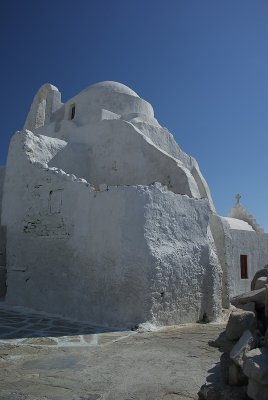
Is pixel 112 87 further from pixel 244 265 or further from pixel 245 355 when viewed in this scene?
pixel 245 355

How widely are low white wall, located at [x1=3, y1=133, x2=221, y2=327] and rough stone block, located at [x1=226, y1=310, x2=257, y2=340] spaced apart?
12.2 ft

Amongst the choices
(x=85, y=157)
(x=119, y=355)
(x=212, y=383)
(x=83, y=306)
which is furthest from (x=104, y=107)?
(x=212, y=383)

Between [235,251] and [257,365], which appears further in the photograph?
[235,251]

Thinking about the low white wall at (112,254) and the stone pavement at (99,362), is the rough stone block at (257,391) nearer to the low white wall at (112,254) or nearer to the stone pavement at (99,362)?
the stone pavement at (99,362)

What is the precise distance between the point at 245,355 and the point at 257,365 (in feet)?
0.59

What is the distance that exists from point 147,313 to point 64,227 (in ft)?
8.61

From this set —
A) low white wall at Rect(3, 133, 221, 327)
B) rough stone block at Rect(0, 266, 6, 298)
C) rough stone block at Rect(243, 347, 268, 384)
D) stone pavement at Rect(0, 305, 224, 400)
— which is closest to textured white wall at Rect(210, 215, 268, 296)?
low white wall at Rect(3, 133, 221, 327)

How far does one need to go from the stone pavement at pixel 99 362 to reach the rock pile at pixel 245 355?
0.59m

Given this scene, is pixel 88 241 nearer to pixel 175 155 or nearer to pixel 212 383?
pixel 212 383

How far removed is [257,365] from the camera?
6.64ft

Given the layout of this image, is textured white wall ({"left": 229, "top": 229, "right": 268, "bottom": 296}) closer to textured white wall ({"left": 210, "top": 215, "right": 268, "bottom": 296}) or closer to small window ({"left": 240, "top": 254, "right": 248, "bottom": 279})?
textured white wall ({"left": 210, "top": 215, "right": 268, "bottom": 296})

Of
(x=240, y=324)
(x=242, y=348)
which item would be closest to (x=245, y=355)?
(x=242, y=348)

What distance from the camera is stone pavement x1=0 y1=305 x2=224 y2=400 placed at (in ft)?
10.4

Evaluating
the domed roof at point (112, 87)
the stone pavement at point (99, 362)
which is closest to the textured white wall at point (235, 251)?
the stone pavement at point (99, 362)
